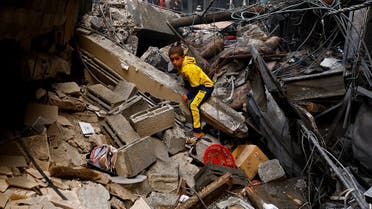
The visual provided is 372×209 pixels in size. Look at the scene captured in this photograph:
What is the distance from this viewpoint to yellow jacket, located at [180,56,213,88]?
22.8 ft

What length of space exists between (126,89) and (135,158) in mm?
2095

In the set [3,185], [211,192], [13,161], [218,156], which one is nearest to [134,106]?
[218,156]

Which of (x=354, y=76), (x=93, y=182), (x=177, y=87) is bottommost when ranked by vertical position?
(x=93, y=182)

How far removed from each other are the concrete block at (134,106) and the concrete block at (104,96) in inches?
10.1

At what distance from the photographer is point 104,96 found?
287 inches

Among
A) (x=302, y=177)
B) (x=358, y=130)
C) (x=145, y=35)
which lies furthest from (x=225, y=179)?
(x=145, y=35)

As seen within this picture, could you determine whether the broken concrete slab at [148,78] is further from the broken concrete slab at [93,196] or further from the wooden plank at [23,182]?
the wooden plank at [23,182]

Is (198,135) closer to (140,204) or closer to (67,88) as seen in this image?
(140,204)

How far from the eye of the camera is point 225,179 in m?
5.44

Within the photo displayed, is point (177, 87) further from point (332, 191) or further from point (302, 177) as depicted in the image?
point (332, 191)

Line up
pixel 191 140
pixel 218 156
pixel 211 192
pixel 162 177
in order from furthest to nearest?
pixel 191 140 → pixel 218 156 → pixel 162 177 → pixel 211 192

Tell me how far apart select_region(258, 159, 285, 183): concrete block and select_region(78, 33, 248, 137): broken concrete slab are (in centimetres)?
75

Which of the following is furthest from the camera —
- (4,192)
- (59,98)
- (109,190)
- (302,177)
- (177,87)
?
(177,87)

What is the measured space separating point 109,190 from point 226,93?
13.7 feet
